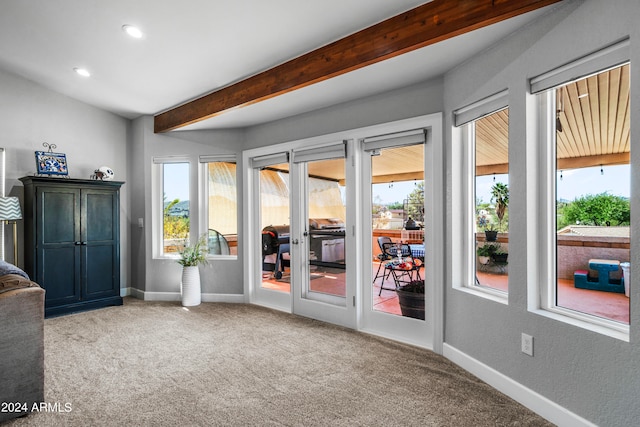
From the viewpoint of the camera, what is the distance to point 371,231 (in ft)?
12.2

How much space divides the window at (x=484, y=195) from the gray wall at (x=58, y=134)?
4724 mm

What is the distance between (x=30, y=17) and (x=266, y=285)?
3.58 metres

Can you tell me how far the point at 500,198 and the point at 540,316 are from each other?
0.87 meters

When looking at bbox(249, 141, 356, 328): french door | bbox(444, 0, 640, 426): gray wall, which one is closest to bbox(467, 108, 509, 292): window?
bbox(444, 0, 640, 426): gray wall

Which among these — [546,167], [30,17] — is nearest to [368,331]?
[546,167]

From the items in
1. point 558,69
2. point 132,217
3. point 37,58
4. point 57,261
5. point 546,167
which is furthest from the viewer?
point 132,217

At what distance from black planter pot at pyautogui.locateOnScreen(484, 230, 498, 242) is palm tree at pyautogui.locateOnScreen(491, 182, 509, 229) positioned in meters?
0.08

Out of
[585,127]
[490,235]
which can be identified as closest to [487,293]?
[490,235]

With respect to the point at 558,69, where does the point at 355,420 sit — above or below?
below

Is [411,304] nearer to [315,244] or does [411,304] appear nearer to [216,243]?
[315,244]

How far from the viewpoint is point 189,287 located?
15.6 feet

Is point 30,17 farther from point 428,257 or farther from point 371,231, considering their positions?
point 428,257

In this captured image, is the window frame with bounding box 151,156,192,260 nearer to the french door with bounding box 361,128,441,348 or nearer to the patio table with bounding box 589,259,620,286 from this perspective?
the french door with bounding box 361,128,441,348

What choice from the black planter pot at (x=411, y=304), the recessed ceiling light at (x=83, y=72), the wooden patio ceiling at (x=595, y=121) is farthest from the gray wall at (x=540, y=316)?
the recessed ceiling light at (x=83, y=72)
